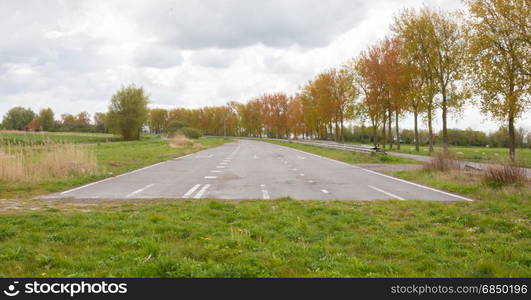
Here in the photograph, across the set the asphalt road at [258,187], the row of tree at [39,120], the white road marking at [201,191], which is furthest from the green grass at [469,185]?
the row of tree at [39,120]

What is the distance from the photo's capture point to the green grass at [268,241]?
4824 mm

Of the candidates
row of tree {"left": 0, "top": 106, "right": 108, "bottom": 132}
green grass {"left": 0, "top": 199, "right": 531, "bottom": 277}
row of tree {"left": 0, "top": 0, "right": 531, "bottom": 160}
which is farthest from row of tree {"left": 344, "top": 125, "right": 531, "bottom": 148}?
row of tree {"left": 0, "top": 106, "right": 108, "bottom": 132}

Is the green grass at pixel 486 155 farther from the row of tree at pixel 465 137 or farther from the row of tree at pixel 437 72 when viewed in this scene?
the row of tree at pixel 465 137

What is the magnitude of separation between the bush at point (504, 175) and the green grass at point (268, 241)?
3390 mm

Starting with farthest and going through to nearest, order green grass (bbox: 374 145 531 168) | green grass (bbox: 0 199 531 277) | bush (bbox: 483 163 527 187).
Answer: green grass (bbox: 374 145 531 168)
bush (bbox: 483 163 527 187)
green grass (bbox: 0 199 531 277)

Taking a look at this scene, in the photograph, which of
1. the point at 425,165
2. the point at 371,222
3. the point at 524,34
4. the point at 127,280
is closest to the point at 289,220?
the point at 371,222

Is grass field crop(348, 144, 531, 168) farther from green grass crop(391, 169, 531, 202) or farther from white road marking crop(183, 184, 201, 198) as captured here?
white road marking crop(183, 184, 201, 198)

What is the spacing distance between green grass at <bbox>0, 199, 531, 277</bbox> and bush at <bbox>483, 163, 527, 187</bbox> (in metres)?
3.39

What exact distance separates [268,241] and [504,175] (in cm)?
981

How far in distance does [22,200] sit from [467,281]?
10270 millimetres

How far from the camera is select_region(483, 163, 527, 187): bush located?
1224 cm

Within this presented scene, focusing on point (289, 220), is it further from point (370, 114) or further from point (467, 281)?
point (370, 114)

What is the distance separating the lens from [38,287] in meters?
4.31

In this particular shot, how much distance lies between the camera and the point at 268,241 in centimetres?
→ 613
